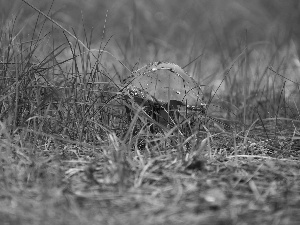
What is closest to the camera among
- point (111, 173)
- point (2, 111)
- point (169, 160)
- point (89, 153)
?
point (111, 173)

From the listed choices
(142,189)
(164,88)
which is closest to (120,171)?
(142,189)

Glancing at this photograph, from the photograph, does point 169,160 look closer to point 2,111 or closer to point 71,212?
point 71,212

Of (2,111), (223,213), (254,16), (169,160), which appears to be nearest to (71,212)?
(223,213)

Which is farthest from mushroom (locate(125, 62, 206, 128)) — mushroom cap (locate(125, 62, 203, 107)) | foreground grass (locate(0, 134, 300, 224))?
foreground grass (locate(0, 134, 300, 224))

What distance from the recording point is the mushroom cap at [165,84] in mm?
2918

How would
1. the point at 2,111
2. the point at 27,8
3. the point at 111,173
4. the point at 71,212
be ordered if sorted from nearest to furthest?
the point at 71,212
the point at 111,173
the point at 2,111
the point at 27,8

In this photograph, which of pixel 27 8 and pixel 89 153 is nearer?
pixel 89 153

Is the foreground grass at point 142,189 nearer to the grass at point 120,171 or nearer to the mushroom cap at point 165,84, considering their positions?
the grass at point 120,171

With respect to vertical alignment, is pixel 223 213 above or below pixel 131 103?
below

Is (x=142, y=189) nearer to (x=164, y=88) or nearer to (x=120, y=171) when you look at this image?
(x=120, y=171)

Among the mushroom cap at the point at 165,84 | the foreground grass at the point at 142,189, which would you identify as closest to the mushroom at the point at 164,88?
the mushroom cap at the point at 165,84

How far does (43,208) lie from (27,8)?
5959 millimetres

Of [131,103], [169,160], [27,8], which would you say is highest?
[27,8]

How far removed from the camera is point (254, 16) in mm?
8836
